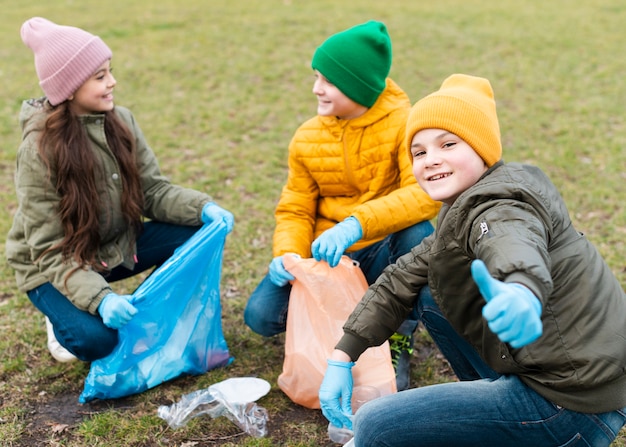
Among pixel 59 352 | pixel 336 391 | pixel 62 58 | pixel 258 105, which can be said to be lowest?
pixel 258 105

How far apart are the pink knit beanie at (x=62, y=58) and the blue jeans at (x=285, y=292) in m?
1.09

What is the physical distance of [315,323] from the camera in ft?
8.21

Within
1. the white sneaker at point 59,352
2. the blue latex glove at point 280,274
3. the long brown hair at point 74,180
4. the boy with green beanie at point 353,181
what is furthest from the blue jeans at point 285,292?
the white sneaker at point 59,352

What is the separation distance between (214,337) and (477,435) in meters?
1.28

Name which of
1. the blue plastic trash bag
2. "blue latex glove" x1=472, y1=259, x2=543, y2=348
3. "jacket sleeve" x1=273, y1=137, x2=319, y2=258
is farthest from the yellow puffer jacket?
"blue latex glove" x1=472, y1=259, x2=543, y2=348

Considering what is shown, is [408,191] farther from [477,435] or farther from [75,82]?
[75,82]

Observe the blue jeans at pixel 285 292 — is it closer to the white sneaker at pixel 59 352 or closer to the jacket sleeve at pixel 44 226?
the jacket sleeve at pixel 44 226

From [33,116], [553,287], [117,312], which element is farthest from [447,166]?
[33,116]

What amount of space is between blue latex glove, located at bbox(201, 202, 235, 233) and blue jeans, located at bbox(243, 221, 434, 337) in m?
0.30

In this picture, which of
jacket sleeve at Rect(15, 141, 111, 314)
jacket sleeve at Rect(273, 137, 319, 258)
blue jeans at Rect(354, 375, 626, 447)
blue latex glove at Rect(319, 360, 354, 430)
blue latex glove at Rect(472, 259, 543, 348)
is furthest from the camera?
jacket sleeve at Rect(273, 137, 319, 258)

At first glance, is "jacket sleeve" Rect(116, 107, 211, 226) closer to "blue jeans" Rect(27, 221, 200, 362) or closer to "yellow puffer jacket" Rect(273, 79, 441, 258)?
"blue jeans" Rect(27, 221, 200, 362)

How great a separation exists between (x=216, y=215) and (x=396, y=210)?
0.73 m

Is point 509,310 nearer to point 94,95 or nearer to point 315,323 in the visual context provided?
point 315,323

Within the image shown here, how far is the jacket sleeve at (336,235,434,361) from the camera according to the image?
6.89 ft
